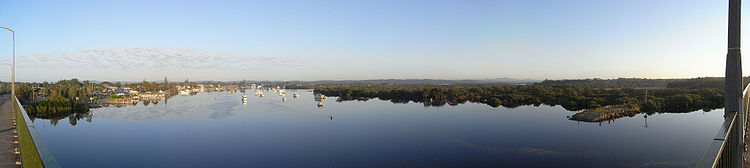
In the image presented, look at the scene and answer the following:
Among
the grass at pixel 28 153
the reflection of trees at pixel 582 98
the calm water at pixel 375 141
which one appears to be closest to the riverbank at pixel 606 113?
the calm water at pixel 375 141

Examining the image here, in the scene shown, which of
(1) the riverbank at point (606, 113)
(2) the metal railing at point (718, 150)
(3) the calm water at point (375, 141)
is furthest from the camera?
(1) the riverbank at point (606, 113)

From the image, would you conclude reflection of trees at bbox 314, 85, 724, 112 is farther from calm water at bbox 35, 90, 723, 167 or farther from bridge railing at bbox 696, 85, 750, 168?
bridge railing at bbox 696, 85, 750, 168

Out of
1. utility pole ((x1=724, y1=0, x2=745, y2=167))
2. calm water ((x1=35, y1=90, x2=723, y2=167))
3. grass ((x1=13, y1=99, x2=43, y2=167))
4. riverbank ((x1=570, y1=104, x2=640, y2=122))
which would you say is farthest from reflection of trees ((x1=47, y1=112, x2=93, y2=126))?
riverbank ((x1=570, y1=104, x2=640, y2=122))

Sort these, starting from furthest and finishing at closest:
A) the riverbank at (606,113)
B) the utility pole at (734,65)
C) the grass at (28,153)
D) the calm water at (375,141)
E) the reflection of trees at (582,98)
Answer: the reflection of trees at (582,98), the riverbank at (606,113), the calm water at (375,141), the grass at (28,153), the utility pole at (734,65)

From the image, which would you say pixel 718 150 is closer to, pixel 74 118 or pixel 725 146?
pixel 725 146

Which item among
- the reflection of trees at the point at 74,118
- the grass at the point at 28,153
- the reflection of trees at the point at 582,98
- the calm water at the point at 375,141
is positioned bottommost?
the calm water at the point at 375,141

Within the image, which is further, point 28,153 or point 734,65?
point 28,153

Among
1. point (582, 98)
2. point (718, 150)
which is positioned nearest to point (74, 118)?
point (718, 150)

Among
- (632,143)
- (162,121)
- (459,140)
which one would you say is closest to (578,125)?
(632,143)

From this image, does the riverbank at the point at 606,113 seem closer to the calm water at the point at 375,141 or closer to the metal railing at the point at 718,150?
the calm water at the point at 375,141
